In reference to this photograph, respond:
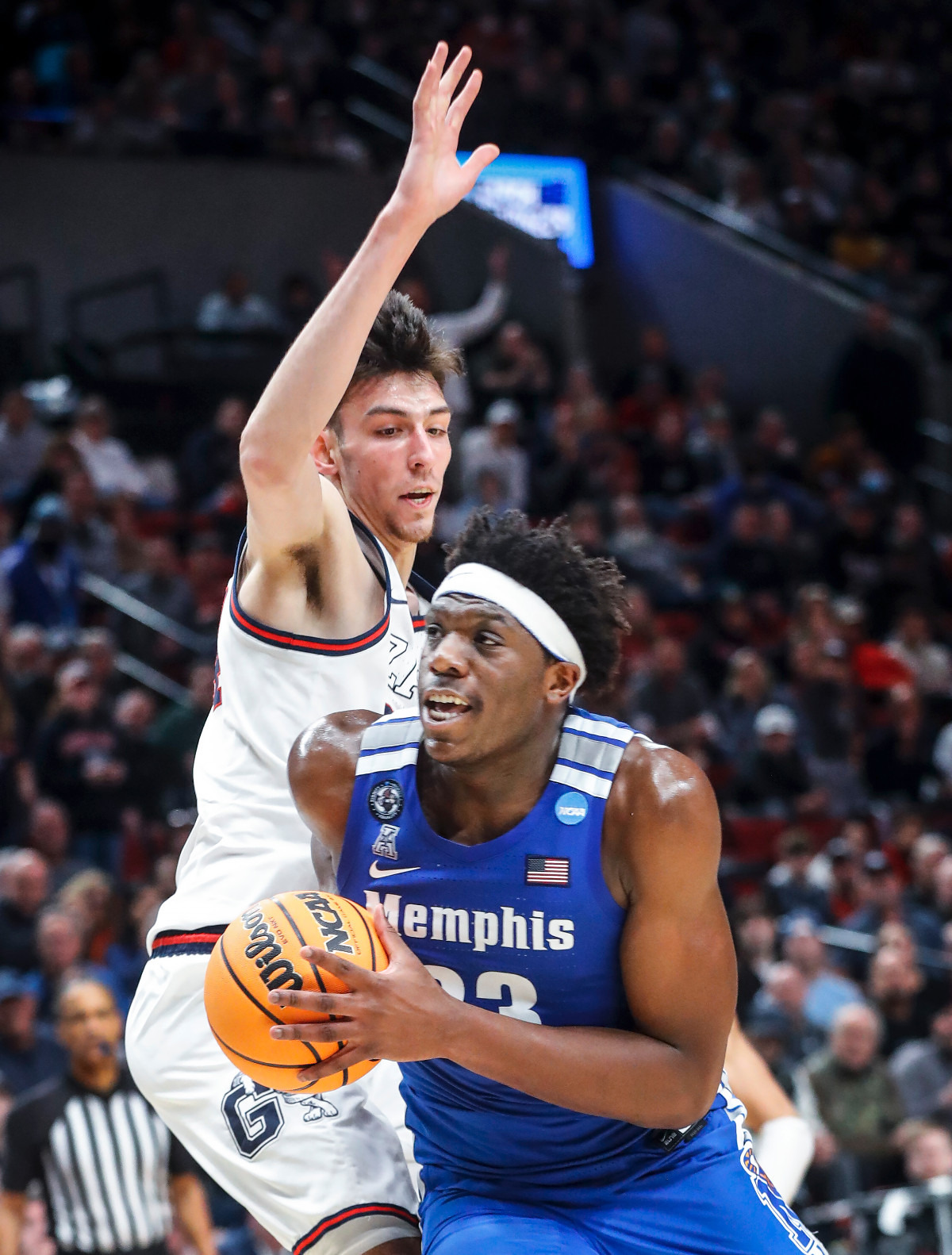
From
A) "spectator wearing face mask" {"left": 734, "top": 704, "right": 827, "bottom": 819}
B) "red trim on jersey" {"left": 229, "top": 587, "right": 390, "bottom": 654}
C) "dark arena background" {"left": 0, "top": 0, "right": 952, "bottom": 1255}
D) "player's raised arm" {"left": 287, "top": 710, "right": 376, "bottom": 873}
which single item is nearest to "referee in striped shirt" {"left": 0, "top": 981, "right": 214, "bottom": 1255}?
"dark arena background" {"left": 0, "top": 0, "right": 952, "bottom": 1255}

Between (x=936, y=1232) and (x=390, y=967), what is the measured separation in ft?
18.2

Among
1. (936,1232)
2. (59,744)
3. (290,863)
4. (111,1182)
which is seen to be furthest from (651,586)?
(290,863)

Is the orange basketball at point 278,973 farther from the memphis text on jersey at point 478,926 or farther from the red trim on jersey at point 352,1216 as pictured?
the red trim on jersey at point 352,1216

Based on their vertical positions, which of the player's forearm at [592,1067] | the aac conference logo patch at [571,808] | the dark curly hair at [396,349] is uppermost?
the dark curly hair at [396,349]

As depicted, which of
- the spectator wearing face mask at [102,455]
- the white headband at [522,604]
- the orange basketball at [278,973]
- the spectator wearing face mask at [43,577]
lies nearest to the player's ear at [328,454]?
the white headband at [522,604]

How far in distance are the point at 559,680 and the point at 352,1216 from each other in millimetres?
1121

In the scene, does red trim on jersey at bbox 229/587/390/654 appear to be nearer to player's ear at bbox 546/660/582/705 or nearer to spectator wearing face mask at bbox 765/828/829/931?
player's ear at bbox 546/660/582/705

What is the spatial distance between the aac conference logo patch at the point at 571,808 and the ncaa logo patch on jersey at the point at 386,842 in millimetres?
300

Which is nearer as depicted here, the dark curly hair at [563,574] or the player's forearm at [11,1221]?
the dark curly hair at [563,574]

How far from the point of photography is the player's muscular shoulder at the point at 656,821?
291 cm

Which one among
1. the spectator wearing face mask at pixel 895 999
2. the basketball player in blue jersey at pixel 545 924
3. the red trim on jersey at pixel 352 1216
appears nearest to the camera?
the basketball player in blue jersey at pixel 545 924

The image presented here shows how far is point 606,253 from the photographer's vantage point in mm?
16750

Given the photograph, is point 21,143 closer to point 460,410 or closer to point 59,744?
point 460,410

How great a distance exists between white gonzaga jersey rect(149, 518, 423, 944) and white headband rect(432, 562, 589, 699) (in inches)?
15.5
